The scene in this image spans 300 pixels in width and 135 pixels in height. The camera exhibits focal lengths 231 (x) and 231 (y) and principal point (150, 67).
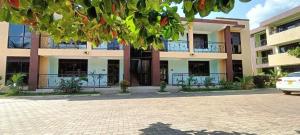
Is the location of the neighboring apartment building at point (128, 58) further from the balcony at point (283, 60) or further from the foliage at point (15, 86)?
the balcony at point (283, 60)

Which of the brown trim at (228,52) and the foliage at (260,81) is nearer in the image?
the foliage at (260,81)

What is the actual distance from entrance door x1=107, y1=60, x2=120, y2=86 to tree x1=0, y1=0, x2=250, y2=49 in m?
16.8

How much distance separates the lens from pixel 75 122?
659 centimetres

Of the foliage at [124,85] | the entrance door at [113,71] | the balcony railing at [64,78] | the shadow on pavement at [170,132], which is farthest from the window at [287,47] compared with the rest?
the shadow on pavement at [170,132]

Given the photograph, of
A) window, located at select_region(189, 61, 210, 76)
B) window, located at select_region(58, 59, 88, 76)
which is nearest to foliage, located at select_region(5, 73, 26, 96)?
window, located at select_region(58, 59, 88, 76)

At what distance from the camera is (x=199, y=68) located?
920 inches

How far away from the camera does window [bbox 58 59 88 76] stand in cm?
2000

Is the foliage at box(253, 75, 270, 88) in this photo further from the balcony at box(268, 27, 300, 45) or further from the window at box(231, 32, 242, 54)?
the balcony at box(268, 27, 300, 45)

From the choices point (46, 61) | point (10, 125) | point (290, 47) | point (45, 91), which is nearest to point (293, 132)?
point (10, 125)

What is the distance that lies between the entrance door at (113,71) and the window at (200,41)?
8222 millimetres

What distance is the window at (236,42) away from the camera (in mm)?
23969

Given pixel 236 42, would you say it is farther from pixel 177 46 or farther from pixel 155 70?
pixel 155 70

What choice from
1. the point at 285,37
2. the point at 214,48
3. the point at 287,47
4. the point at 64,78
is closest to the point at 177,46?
the point at 214,48

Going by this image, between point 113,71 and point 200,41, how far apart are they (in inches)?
372
